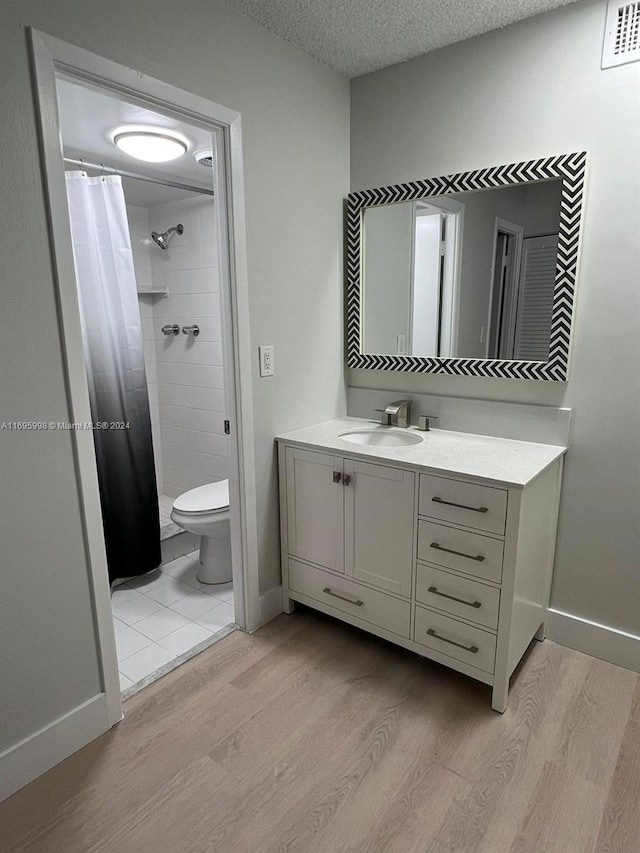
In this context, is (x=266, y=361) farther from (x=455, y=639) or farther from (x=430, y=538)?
(x=455, y=639)

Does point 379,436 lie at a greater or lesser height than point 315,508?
greater

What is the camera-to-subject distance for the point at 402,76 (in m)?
2.14

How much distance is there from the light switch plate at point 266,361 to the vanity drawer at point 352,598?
0.83m

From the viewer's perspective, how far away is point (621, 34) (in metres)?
1.67

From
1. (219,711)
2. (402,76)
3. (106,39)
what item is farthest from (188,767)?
(402,76)

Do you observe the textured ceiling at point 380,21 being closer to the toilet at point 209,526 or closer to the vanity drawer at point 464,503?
the vanity drawer at point 464,503

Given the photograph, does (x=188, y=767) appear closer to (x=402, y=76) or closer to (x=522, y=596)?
(x=522, y=596)

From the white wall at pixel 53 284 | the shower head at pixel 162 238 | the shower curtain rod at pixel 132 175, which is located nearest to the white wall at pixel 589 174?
the white wall at pixel 53 284

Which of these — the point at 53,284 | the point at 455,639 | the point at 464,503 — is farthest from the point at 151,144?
the point at 455,639

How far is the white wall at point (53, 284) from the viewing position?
1.33 m

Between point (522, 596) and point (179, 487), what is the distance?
8.46 ft

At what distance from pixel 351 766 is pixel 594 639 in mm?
1087

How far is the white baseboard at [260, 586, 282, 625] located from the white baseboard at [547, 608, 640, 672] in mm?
1140

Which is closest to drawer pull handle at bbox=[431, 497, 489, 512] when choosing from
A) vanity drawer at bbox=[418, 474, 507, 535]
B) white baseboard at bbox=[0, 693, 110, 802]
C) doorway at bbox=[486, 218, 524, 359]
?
vanity drawer at bbox=[418, 474, 507, 535]
